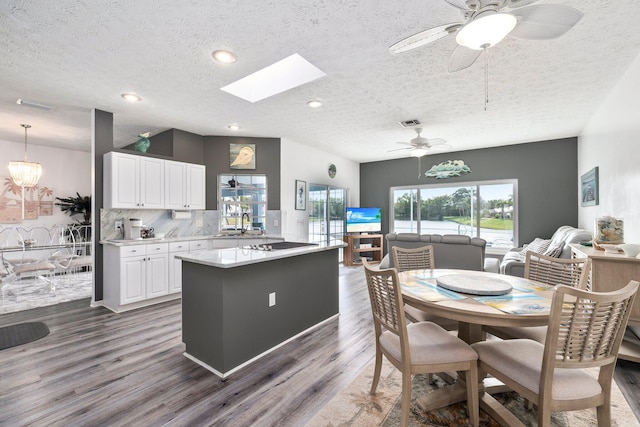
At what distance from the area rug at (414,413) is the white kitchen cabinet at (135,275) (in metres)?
3.12

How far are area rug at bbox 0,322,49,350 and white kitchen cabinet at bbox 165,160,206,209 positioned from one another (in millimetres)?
2044

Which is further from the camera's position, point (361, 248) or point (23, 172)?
point (361, 248)

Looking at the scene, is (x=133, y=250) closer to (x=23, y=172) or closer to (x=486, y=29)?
(x=23, y=172)

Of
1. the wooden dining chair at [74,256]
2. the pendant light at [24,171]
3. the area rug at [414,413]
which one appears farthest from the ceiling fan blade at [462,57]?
the pendant light at [24,171]

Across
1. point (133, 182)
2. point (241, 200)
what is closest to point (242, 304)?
point (133, 182)

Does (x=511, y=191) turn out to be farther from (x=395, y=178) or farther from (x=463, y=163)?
(x=395, y=178)

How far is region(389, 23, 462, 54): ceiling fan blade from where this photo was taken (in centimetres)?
169

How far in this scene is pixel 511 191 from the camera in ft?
20.1

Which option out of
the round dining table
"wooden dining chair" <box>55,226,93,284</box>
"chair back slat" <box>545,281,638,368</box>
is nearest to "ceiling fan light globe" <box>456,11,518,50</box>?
"chair back slat" <box>545,281,638,368</box>

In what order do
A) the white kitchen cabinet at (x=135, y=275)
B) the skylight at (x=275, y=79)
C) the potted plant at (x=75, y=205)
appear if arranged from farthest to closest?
the potted plant at (x=75, y=205) → the white kitchen cabinet at (x=135, y=275) → the skylight at (x=275, y=79)

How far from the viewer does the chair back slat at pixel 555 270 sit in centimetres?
232

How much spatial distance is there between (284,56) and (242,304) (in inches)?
85.9

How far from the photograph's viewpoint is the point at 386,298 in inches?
70.0

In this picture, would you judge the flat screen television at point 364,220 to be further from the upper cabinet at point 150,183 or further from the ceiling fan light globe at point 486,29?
the ceiling fan light globe at point 486,29
